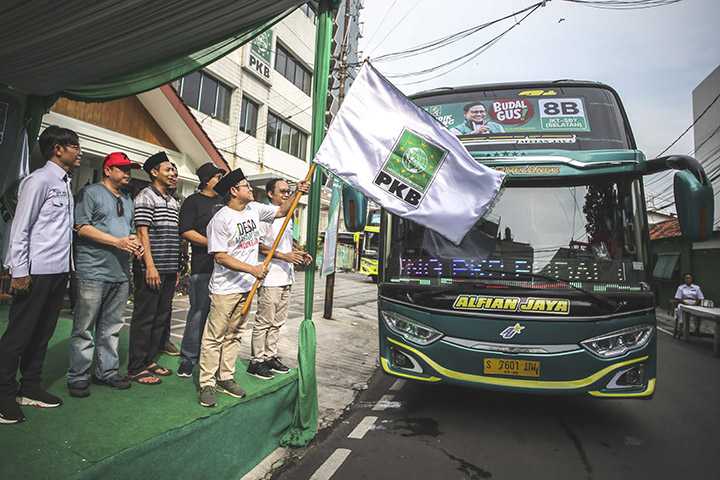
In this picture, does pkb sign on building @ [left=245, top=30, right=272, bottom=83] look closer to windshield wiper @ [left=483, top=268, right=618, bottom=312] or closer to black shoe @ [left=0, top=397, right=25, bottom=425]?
windshield wiper @ [left=483, top=268, right=618, bottom=312]

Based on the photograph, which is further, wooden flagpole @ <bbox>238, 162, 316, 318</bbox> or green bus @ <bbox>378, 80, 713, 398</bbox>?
green bus @ <bbox>378, 80, 713, 398</bbox>

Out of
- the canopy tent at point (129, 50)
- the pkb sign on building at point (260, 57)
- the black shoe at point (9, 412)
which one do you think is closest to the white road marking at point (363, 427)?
the canopy tent at point (129, 50)

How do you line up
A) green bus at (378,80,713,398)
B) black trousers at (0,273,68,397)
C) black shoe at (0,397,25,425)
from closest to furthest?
1. black shoe at (0,397,25,425)
2. black trousers at (0,273,68,397)
3. green bus at (378,80,713,398)

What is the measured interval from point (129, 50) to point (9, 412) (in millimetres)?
2627

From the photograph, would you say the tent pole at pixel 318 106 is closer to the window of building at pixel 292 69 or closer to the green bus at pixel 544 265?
the green bus at pixel 544 265

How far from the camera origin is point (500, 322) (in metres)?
3.60

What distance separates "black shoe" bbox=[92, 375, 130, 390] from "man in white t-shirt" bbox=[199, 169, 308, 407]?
626 mm

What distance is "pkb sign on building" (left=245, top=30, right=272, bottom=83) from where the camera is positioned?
1582 cm

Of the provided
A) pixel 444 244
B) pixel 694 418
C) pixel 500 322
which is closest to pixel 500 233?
pixel 444 244

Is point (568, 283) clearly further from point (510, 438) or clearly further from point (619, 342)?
point (510, 438)

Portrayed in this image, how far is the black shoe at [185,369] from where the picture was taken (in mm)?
3722

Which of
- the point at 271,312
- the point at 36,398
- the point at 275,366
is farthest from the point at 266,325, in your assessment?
the point at 36,398

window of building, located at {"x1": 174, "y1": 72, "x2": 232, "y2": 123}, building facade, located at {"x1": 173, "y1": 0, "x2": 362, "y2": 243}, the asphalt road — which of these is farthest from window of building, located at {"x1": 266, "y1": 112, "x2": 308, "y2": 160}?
the asphalt road

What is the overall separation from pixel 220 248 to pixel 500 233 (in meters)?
2.53
